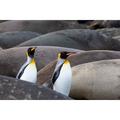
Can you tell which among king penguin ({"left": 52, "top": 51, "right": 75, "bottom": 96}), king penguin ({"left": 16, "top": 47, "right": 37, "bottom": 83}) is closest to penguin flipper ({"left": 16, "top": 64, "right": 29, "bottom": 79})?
king penguin ({"left": 16, "top": 47, "right": 37, "bottom": 83})

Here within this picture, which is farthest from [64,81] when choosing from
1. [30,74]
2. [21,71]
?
[21,71]

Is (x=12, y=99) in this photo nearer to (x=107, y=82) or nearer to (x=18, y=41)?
(x=107, y=82)

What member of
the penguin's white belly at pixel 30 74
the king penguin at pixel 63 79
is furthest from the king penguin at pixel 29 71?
the king penguin at pixel 63 79

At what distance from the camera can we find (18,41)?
10.1 m

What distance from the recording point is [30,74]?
25.0 ft

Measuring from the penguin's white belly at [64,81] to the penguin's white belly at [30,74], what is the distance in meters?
0.36

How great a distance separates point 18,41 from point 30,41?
501 millimetres

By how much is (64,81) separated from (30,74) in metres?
0.48

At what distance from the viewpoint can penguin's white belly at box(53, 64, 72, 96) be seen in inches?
287

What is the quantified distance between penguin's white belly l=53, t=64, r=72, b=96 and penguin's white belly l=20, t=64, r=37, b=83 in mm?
357

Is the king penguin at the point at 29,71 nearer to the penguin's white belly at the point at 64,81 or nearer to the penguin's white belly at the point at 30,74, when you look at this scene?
the penguin's white belly at the point at 30,74

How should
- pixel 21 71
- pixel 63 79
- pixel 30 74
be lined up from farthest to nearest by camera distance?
1. pixel 21 71
2. pixel 30 74
3. pixel 63 79

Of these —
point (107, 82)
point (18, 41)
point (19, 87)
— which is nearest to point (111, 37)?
point (18, 41)

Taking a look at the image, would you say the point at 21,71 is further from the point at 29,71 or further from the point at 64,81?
the point at 64,81
